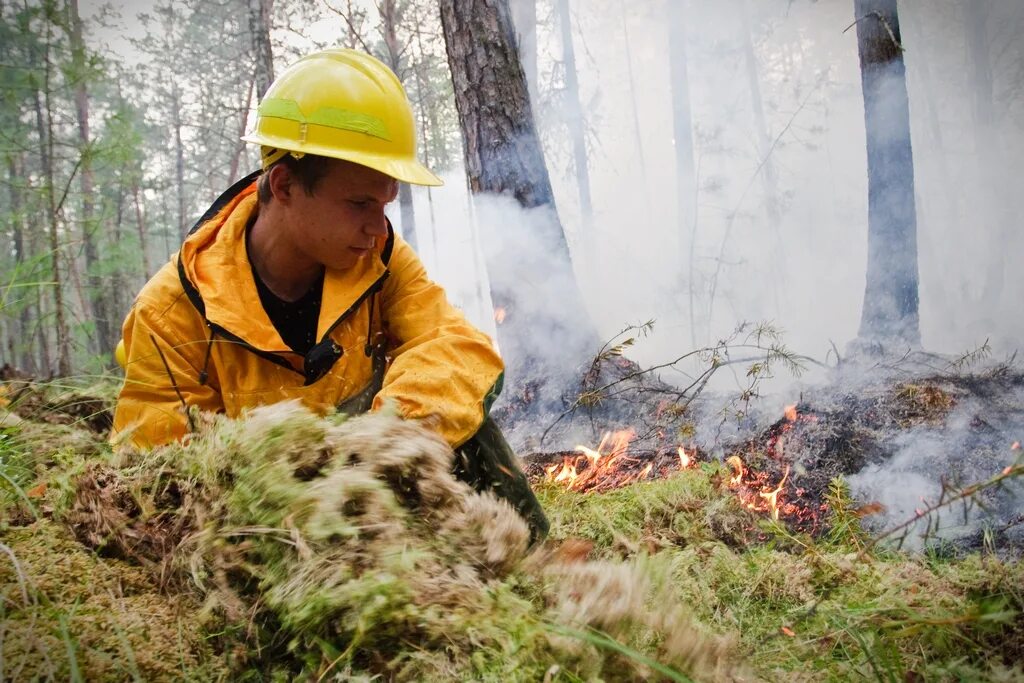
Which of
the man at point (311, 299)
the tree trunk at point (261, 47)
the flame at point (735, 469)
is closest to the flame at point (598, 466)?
the flame at point (735, 469)

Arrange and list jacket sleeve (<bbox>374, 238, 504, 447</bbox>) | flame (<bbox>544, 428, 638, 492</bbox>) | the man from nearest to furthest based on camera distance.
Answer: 1. jacket sleeve (<bbox>374, 238, 504, 447</bbox>)
2. the man
3. flame (<bbox>544, 428, 638, 492</bbox>)

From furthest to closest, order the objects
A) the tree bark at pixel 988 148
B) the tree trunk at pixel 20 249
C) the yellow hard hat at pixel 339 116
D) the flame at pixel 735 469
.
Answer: the tree bark at pixel 988 148
the flame at pixel 735 469
the tree trunk at pixel 20 249
the yellow hard hat at pixel 339 116

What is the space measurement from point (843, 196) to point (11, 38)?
32.4 m

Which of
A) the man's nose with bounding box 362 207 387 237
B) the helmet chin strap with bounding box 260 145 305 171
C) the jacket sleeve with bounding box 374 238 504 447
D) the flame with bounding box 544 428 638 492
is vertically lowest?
the flame with bounding box 544 428 638 492

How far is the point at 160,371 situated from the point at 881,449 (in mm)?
4149

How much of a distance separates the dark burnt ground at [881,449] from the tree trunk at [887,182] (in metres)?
1.37

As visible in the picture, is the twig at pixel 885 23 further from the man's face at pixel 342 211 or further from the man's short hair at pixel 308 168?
the man's short hair at pixel 308 168

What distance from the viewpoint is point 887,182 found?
6164mm

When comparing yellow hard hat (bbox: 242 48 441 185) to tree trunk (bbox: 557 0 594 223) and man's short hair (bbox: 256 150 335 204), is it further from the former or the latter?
tree trunk (bbox: 557 0 594 223)

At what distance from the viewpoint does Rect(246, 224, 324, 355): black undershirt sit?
2373 mm

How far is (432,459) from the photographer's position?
131 cm

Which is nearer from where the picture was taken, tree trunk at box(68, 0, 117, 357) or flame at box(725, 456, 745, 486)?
flame at box(725, 456, 745, 486)

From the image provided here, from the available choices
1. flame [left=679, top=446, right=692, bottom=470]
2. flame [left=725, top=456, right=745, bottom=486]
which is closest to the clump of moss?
flame [left=725, top=456, right=745, bottom=486]

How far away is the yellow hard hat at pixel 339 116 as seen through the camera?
2.19 m
